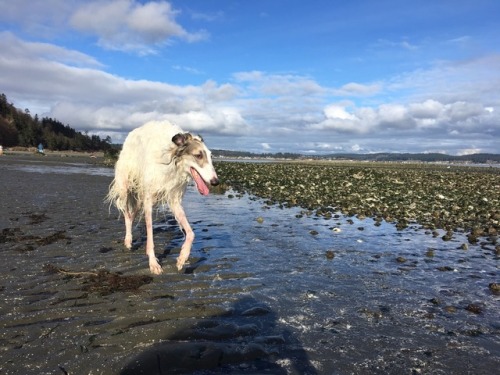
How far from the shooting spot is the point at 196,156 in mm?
8500

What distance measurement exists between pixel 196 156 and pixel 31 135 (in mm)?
133586

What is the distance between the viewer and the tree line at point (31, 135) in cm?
12075

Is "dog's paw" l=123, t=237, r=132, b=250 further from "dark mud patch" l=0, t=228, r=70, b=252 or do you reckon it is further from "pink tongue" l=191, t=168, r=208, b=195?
"pink tongue" l=191, t=168, r=208, b=195

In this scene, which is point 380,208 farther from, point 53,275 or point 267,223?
point 53,275

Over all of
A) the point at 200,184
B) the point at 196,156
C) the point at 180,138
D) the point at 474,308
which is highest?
the point at 180,138

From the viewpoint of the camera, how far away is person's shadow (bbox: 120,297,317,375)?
4.75 meters

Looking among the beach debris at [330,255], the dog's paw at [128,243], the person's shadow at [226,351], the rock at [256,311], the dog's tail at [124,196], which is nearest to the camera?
the person's shadow at [226,351]

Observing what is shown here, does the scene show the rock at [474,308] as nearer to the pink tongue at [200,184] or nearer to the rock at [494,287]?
the rock at [494,287]

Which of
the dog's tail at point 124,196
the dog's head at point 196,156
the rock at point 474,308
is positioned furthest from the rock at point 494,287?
the dog's tail at point 124,196

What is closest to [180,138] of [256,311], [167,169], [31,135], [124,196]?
[167,169]

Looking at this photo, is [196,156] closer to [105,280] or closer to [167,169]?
[167,169]

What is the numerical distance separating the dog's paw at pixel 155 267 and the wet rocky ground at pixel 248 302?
0.18 meters

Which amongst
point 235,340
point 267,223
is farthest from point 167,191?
point 267,223

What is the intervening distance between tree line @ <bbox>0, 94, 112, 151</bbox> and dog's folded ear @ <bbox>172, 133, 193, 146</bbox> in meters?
128
